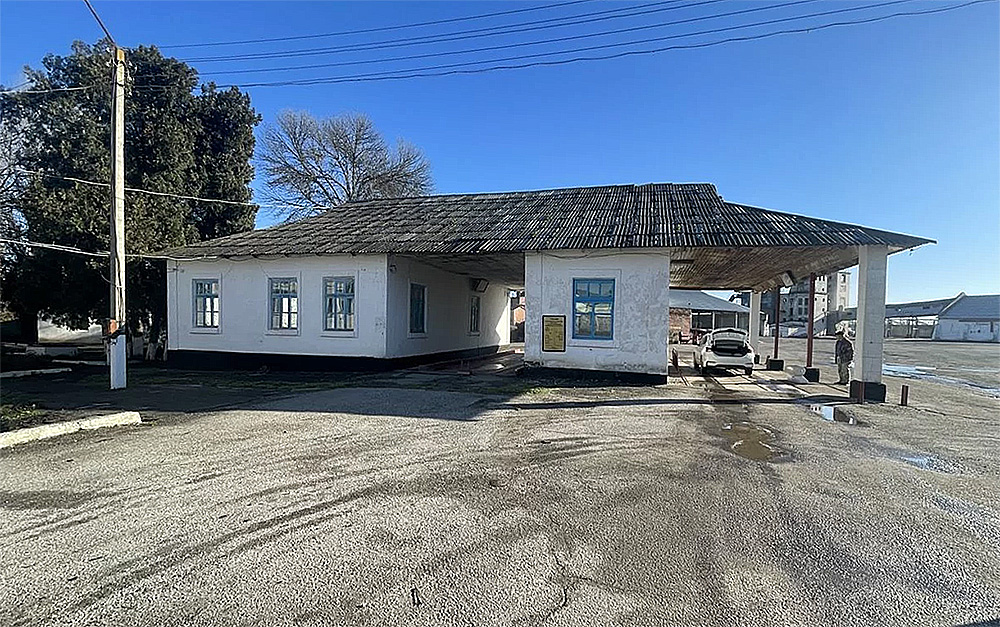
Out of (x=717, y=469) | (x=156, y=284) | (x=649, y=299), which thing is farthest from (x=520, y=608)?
(x=156, y=284)

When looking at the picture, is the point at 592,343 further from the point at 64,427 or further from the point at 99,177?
the point at 99,177

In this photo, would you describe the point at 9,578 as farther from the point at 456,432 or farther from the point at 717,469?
the point at 717,469

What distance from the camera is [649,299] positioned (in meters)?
13.0

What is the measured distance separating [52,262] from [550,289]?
53.4 ft

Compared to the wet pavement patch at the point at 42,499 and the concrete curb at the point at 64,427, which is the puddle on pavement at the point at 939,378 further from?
the concrete curb at the point at 64,427

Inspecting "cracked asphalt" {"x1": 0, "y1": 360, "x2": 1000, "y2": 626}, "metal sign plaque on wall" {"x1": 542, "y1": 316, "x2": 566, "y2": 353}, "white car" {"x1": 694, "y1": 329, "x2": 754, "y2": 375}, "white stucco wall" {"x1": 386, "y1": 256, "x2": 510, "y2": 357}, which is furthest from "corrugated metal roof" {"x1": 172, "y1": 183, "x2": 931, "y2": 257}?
"cracked asphalt" {"x1": 0, "y1": 360, "x2": 1000, "y2": 626}

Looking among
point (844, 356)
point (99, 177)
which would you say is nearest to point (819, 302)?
point (844, 356)

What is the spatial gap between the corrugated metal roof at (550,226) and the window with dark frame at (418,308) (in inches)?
74.6

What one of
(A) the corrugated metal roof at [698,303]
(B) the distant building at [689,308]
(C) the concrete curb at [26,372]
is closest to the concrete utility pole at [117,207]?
(C) the concrete curb at [26,372]

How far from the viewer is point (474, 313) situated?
22.0 m

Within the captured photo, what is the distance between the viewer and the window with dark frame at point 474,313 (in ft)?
70.8

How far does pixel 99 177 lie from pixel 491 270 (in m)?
13.3

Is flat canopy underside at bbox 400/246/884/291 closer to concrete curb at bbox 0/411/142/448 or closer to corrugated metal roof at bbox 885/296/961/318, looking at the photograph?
concrete curb at bbox 0/411/142/448

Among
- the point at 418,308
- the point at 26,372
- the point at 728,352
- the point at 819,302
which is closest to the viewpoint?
the point at 26,372
